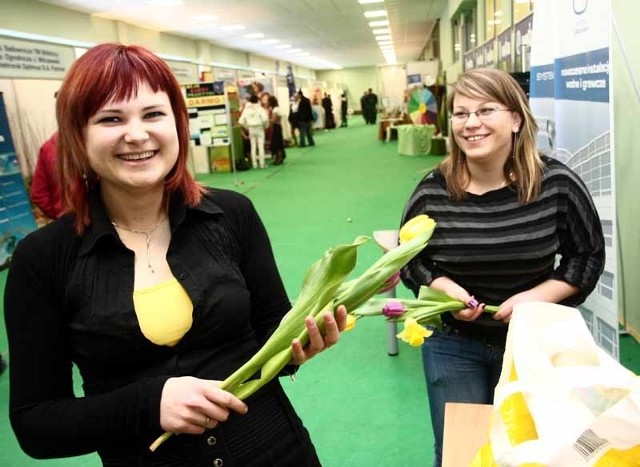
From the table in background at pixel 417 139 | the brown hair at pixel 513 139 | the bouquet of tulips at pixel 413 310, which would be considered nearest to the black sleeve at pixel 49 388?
the bouquet of tulips at pixel 413 310

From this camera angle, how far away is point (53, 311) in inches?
39.2

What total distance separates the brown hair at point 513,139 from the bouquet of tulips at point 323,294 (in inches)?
31.7

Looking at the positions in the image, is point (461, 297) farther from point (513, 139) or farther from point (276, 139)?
point (276, 139)

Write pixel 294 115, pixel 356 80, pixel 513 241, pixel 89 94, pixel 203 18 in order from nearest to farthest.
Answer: pixel 89 94, pixel 513 241, pixel 203 18, pixel 294 115, pixel 356 80

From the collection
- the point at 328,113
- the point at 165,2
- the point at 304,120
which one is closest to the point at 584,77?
the point at 165,2

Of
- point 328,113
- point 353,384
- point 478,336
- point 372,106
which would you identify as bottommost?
point 353,384

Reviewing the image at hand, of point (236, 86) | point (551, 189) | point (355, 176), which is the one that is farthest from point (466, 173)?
point (236, 86)

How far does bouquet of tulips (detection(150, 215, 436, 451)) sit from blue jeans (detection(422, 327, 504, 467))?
0.83m

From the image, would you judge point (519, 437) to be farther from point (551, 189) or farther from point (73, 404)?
point (551, 189)

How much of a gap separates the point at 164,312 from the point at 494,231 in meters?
0.97

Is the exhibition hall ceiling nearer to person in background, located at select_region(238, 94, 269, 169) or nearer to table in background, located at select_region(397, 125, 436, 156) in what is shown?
person in background, located at select_region(238, 94, 269, 169)

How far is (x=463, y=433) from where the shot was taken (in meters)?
1.24

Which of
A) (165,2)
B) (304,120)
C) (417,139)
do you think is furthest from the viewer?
(304,120)

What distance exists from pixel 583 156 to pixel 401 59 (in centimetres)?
2903
